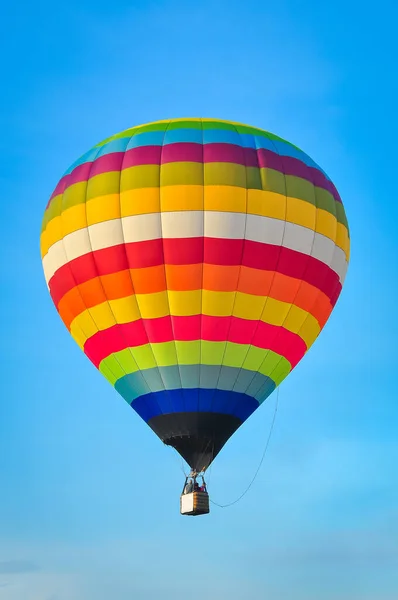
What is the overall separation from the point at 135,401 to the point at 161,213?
3.18 metres

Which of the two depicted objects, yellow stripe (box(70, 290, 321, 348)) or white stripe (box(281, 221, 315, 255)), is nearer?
yellow stripe (box(70, 290, 321, 348))

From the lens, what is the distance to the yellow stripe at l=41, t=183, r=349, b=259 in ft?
82.1

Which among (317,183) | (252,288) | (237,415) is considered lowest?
(237,415)

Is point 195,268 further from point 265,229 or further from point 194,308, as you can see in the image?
point 265,229

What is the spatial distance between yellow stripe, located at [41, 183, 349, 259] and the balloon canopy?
0.07 feet

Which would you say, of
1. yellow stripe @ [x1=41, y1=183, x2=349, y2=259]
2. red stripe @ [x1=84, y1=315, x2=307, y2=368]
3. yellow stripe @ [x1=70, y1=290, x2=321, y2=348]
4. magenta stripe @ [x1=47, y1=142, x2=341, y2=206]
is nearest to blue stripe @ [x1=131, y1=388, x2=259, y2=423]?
red stripe @ [x1=84, y1=315, x2=307, y2=368]

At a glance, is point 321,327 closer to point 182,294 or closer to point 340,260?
point 340,260

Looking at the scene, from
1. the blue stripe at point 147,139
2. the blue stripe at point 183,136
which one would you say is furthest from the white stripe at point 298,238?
the blue stripe at point 147,139

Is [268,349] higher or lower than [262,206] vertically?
lower

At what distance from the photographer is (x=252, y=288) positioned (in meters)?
25.2

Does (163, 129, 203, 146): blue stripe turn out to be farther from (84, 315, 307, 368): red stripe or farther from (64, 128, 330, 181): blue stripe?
(84, 315, 307, 368): red stripe

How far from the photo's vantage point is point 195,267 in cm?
2502

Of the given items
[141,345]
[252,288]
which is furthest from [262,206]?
[141,345]

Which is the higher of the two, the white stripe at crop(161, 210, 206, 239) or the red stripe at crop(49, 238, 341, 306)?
the white stripe at crop(161, 210, 206, 239)
